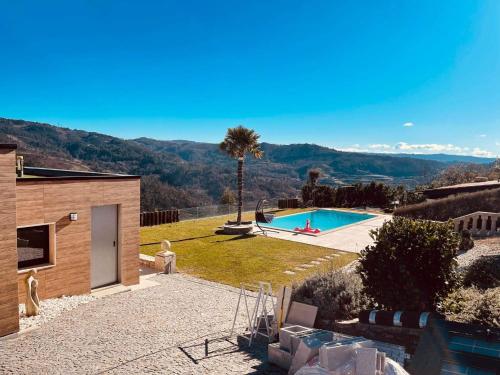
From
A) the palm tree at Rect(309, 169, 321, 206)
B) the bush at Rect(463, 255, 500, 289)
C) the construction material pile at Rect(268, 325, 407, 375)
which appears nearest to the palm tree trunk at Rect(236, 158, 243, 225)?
the palm tree at Rect(309, 169, 321, 206)

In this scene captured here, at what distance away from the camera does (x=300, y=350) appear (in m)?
4.64

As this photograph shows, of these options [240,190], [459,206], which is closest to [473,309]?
[240,190]

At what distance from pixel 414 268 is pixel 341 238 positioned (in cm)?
Result: 1359

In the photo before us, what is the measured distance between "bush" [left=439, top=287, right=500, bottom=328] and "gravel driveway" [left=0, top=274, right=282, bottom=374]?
2.76m

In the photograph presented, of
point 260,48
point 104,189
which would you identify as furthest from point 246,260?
point 260,48

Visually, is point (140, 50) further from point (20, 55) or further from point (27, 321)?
point (27, 321)

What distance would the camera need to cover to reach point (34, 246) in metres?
8.80

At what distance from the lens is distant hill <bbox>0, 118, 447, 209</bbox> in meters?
74.4

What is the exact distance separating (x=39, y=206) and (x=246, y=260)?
26.5ft

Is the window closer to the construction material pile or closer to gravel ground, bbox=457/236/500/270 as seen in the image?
the construction material pile

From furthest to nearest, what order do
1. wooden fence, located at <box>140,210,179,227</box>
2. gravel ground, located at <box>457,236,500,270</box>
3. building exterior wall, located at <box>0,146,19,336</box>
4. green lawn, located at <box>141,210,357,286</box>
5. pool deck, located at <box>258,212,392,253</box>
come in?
wooden fence, located at <box>140,210,179,227</box>, pool deck, located at <box>258,212,392,253</box>, green lawn, located at <box>141,210,357,286</box>, gravel ground, located at <box>457,236,500,270</box>, building exterior wall, located at <box>0,146,19,336</box>

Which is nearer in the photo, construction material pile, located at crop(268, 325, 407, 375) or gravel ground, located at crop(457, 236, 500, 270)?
construction material pile, located at crop(268, 325, 407, 375)

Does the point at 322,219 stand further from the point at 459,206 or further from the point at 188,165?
the point at 188,165

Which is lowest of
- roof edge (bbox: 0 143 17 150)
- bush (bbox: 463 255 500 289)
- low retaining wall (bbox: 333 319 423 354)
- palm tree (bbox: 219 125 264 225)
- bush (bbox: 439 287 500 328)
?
low retaining wall (bbox: 333 319 423 354)
